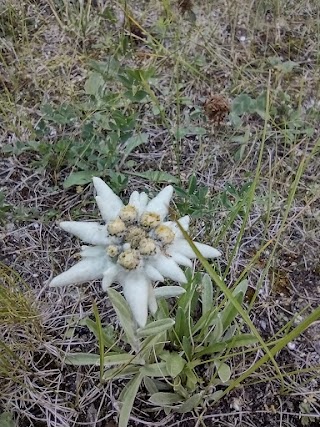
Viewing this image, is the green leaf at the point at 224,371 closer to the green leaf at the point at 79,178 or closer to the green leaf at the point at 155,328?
the green leaf at the point at 155,328

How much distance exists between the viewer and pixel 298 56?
9.54 feet

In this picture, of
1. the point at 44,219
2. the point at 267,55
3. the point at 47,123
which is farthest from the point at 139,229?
the point at 267,55

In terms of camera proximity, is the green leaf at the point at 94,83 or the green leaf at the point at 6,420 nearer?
the green leaf at the point at 6,420

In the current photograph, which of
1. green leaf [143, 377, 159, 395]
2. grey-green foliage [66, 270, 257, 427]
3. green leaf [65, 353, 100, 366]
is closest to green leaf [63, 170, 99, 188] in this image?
grey-green foliage [66, 270, 257, 427]

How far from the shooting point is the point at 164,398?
192 centimetres

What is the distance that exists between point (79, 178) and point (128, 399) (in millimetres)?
956

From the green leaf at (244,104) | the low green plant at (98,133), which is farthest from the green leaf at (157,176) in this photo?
the green leaf at (244,104)

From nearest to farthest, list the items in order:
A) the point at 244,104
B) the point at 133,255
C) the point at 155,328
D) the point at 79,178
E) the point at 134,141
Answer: the point at 133,255, the point at 155,328, the point at 79,178, the point at 134,141, the point at 244,104

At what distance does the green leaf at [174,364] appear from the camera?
1.82 meters

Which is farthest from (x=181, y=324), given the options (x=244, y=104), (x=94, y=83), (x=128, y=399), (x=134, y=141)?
(x=94, y=83)

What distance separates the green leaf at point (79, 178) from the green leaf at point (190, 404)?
0.98m

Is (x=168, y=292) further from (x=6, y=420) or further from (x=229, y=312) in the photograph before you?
(x=6, y=420)

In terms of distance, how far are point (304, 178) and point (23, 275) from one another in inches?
50.4

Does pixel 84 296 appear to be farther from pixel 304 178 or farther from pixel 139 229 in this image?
pixel 304 178
